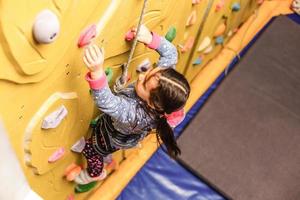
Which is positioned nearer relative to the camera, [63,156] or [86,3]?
[86,3]

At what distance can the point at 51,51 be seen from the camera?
0.73 m

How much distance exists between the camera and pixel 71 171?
117cm

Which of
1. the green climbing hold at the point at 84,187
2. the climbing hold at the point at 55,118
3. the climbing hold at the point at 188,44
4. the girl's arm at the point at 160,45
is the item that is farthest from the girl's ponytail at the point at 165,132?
the climbing hold at the point at 188,44

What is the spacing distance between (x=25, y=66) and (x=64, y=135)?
0.34 metres

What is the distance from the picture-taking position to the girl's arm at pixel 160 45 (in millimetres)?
989

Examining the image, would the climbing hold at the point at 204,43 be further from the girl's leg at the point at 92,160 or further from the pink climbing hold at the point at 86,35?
the pink climbing hold at the point at 86,35

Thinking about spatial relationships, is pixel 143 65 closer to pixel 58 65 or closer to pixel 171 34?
pixel 171 34

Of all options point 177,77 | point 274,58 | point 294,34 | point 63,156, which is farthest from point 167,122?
point 294,34

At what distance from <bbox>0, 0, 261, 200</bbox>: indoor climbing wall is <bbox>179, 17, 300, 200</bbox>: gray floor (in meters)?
0.48

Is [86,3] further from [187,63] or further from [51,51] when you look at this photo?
[187,63]

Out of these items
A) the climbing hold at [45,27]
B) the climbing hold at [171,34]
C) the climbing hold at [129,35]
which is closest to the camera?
the climbing hold at [45,27]

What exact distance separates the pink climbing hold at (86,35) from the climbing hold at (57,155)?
31 centimetres

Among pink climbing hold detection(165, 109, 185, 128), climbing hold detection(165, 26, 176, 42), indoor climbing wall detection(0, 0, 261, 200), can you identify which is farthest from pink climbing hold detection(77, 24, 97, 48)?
climbing hold detection(165, 26, 176, 42)

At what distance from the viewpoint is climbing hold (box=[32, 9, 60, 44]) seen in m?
0.65
